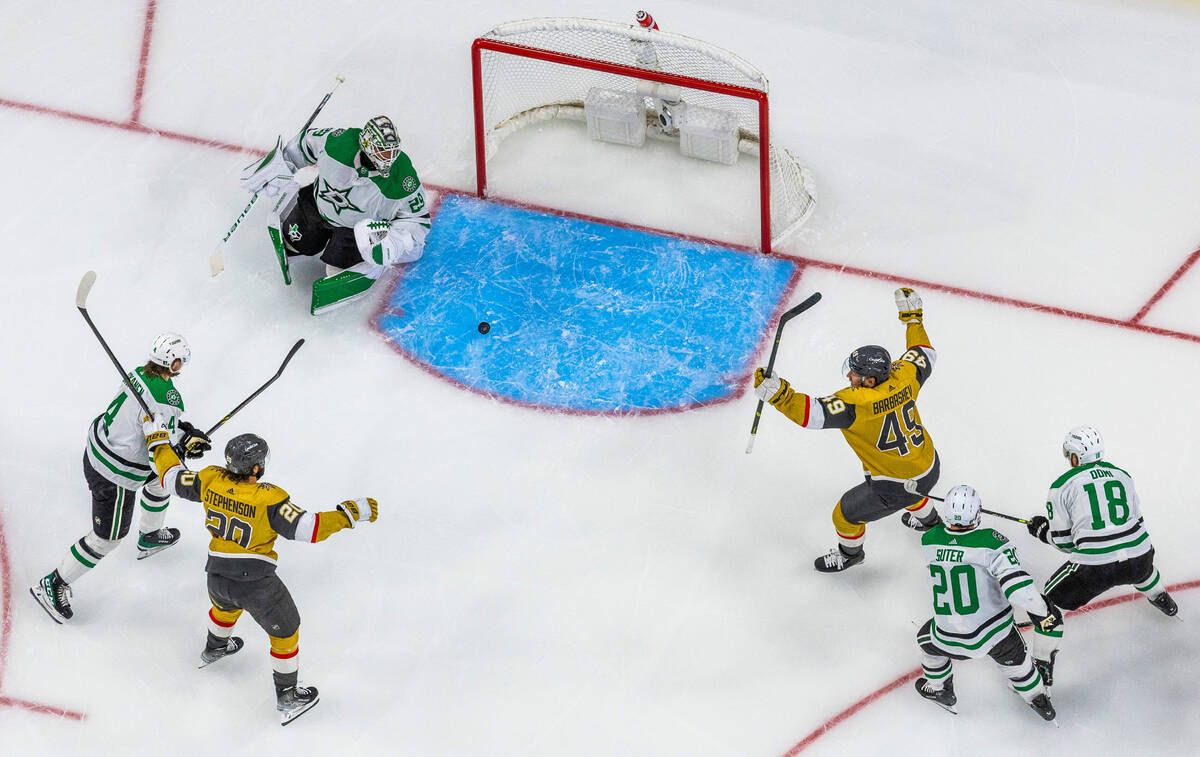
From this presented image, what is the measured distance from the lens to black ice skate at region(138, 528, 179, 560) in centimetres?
602

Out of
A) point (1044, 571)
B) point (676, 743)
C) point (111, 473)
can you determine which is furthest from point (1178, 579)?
point (111, 473)

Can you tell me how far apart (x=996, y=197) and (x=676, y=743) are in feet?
10.3

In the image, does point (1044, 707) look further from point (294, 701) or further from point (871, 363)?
point (294, 701)

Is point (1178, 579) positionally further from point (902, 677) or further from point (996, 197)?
point (996, 197)

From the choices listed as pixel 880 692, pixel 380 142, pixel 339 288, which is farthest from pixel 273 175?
pixel 880 692

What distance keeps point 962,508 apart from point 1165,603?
111 cm

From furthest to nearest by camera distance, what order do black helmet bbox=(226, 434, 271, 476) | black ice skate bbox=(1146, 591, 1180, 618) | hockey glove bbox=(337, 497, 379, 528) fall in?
1. black ice skate bbox=(1146, 591, 1180, 618)
2. hockey glove bbox=(337, 497, 379, 528)
3. black helmet bbox=(226, 434, 271, 476)

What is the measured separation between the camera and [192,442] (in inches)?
219

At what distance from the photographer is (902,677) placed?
18.7 ft

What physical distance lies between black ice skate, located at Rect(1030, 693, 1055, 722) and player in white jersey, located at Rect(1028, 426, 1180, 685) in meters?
0.07

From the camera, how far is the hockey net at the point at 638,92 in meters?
6.80

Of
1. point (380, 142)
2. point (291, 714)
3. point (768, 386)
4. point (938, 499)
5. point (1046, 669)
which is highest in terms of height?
point (380, 142)

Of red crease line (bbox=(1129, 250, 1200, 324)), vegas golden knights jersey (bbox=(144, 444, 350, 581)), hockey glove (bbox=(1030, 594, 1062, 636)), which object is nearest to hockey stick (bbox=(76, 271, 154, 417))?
vegas golden knights jersey (bbox=(144, 444, 350, 581))

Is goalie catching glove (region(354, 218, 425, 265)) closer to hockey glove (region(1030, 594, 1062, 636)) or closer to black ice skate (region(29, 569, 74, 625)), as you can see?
black ice skate (region(29, 569, 74, 625))
